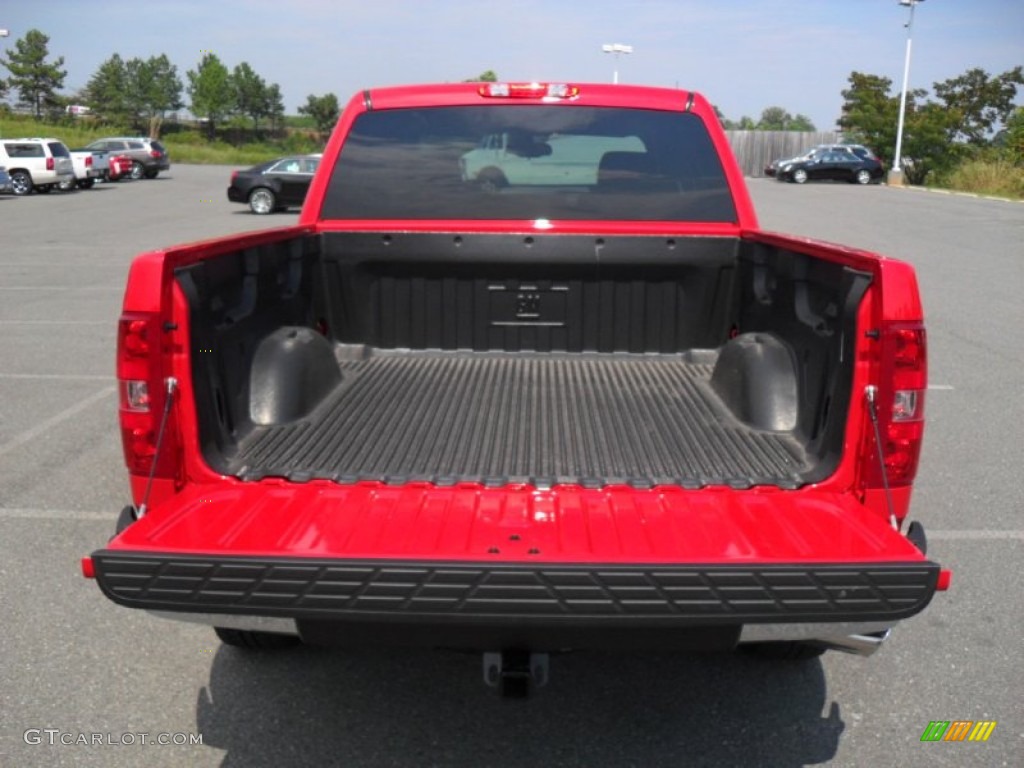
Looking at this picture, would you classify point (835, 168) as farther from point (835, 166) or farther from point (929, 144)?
point (929, 144)

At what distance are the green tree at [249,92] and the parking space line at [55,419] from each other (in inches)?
3745

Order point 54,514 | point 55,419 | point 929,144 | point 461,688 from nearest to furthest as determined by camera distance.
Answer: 1. point 461,688
2. point 54,514
3. point 55,419
4. point 929,144

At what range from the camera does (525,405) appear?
3.79 m

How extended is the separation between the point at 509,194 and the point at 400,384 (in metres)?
1.05

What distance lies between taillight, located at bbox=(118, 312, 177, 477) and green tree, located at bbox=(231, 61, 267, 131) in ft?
328

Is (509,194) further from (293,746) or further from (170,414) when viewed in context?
(293,746)

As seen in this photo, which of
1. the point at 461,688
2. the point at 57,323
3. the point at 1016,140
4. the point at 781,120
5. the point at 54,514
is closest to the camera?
the point at 461,688

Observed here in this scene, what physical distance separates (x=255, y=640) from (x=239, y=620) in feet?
3.66

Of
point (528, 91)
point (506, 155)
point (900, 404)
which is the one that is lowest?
point (900, 404)

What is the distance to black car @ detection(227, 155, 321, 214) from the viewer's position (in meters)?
24.0

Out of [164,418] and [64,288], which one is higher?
[164,418]

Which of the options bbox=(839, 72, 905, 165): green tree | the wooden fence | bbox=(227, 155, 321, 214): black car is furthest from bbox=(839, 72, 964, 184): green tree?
bbox=(227, 155, 321, 214): black car

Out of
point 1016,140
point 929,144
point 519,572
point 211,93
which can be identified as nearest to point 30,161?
point 519,572

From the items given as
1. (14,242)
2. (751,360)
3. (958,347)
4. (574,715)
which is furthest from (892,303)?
(14,242)
